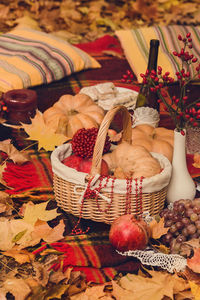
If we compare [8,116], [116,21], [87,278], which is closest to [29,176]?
[8,116]

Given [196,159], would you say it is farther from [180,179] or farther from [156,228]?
[156,228]

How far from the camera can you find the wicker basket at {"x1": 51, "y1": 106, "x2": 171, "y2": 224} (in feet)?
3.60

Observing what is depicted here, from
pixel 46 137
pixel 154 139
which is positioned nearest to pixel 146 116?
pixel 154 139

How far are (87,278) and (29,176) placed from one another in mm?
512

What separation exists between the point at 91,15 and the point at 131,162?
236 centimetres

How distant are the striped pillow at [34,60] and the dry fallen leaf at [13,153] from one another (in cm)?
53

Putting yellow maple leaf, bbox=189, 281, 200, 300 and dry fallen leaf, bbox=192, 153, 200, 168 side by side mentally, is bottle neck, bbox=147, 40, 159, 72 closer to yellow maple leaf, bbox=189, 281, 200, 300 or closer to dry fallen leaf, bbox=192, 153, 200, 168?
dry fallen leaf, bbox=192, 153, 200, 168

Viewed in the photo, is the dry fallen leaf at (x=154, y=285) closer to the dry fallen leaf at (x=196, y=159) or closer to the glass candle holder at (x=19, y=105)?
the dry fallen leaf at (x=196, y=159)

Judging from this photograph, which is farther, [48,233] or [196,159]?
[196,159]

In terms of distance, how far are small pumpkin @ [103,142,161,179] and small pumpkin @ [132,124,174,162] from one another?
0.74 ft

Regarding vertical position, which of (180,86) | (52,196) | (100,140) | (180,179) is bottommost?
(52,196)

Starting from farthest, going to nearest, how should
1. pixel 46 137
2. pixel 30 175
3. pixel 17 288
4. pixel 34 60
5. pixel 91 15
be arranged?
pixel 91 15
pixel 34 60
pixel 46 137
pixel 30 175
pixel 17 288

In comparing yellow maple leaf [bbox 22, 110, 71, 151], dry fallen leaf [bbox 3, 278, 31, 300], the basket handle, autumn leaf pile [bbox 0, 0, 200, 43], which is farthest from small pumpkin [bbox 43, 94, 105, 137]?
autumn leaf pile [bbox 0, 0, 200, 43]

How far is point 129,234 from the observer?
1.05 meters
